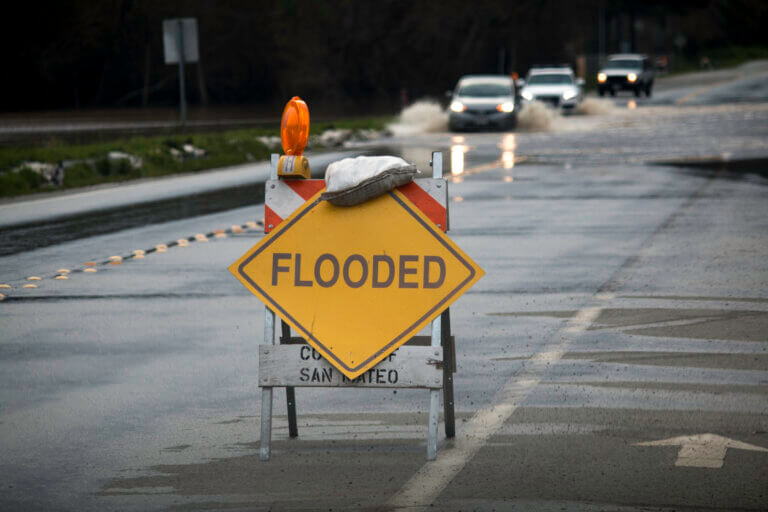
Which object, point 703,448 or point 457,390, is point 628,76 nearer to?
point 457,390

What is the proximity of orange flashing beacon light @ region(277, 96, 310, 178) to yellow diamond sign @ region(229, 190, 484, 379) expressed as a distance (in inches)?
6.6

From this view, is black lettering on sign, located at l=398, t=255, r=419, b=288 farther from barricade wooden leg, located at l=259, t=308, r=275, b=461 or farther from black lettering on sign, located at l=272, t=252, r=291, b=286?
barricade wooden leg, located at l=259, t=308, r=275, b=461

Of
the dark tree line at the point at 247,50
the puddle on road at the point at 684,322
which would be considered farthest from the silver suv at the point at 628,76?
the puddle on road at the point at 684,322

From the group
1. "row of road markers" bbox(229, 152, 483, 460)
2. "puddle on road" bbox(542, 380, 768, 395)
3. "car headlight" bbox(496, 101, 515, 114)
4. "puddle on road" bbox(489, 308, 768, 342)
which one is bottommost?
"car headlight" bbox(496, 101, 515, 114)

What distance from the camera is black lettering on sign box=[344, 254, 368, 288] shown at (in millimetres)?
6555

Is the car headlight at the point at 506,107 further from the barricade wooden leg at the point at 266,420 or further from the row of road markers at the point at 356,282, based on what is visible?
the barricade wooden leg at the point at 266,420

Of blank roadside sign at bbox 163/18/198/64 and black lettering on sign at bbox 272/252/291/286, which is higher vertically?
blank roadside sign at bbox 163/18/198/64

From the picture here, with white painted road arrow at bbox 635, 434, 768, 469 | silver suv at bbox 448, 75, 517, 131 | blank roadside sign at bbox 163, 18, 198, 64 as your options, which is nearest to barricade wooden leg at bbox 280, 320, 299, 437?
white painted road arrow at bbox 635, 434, 768, 469

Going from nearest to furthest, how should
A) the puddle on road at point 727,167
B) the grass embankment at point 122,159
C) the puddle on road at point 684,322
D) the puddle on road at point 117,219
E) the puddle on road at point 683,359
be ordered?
the puddle on road at point 683,359, the puddle on road at point 684,322, the puddle on road at point 117,219, the puddle on road at point 727,167, the grass embankment at point 122,159

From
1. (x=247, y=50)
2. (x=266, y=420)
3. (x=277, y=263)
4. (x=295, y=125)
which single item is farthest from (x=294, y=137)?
(x=247, y=50)

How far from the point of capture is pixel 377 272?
655 centimetres

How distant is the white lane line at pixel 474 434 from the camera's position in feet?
18.9

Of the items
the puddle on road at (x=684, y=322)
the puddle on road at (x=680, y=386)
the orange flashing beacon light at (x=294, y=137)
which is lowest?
the puddle on road at (x=684, y=322)

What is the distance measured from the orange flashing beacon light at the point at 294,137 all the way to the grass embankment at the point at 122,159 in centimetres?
1645
